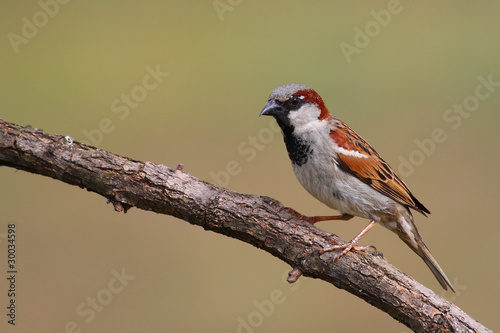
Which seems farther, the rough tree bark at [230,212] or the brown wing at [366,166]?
the brown wing at [366,166]

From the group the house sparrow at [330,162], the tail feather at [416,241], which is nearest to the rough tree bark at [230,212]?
the house sparrow at [330,162]

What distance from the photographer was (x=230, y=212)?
9.91 ft

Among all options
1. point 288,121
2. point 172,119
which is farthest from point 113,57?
point 288,121

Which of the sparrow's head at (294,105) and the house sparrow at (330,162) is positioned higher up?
the sparrow's head at (294,105)

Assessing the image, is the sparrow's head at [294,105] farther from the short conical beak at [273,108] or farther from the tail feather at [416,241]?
the tail feather at [416,241]

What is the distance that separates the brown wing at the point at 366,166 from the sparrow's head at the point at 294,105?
0.61 ft

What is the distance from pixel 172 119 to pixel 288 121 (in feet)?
15.6

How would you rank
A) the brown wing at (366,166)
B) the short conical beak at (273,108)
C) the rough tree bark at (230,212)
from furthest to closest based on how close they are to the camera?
the brown wing at (366,166), the short conical beak at (273,108), the rough tree bark at (230,212)

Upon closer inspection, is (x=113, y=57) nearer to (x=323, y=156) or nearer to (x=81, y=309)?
(x=81, y=309)

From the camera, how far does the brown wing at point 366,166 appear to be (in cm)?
348

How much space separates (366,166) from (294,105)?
0.57 metres

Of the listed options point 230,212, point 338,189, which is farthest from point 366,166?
point 230,212

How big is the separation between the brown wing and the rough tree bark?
55 centimetres

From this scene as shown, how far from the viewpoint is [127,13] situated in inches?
388
